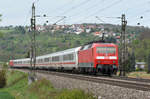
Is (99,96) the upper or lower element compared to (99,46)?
lower

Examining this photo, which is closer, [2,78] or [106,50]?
[106,50]

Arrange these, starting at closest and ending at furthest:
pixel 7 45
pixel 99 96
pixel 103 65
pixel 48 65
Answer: pixel 99 96
pixel 103 65
pixel 48 65
pixel 7 45

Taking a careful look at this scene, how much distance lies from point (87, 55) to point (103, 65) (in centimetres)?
298

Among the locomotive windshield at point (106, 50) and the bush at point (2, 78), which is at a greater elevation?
the locomotive windshield at point (106, 50)

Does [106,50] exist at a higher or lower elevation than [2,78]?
higher

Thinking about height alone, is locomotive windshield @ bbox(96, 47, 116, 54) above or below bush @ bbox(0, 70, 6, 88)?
above

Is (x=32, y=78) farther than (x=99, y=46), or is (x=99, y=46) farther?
(x=32, y=78)

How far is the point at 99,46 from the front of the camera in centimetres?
3139

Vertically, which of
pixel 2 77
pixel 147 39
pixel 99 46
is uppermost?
pixel 147 39

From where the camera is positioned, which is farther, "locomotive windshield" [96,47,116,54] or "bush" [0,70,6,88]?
"bush" [0,70,6,88]

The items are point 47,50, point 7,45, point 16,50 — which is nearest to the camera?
point 47,50

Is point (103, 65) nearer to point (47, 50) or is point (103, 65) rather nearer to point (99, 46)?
point (99, 46)

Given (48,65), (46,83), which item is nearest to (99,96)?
(46,83)

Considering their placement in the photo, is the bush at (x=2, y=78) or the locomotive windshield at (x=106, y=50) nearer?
the locomotive windshield at (x=106, y=50)
